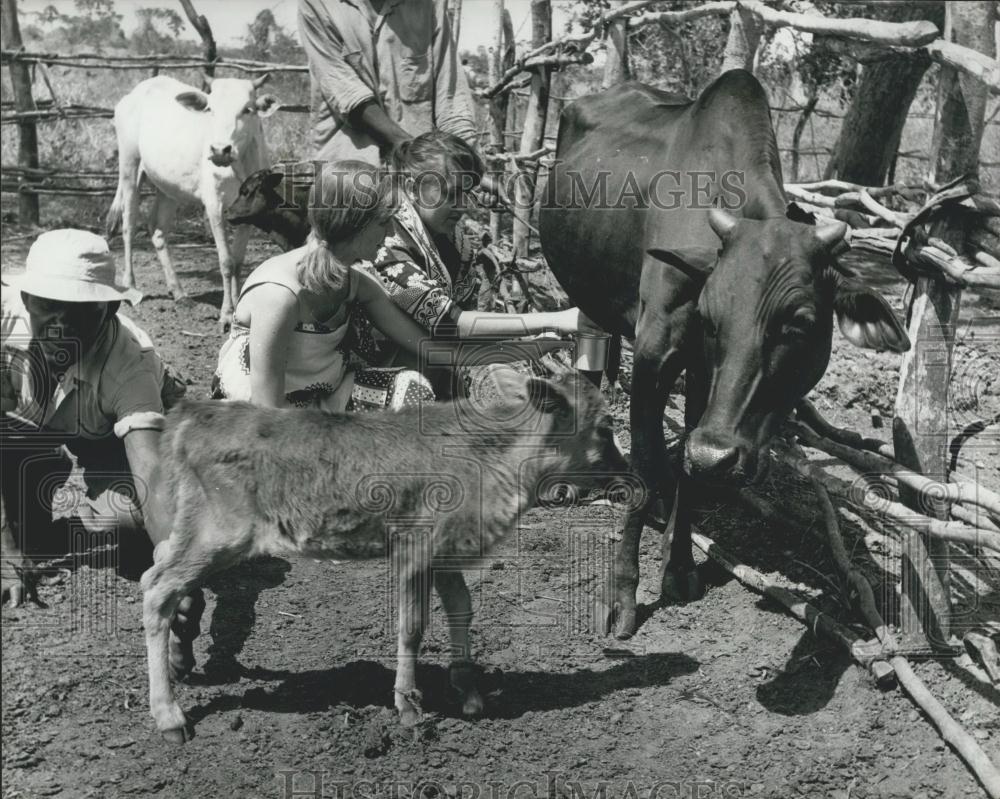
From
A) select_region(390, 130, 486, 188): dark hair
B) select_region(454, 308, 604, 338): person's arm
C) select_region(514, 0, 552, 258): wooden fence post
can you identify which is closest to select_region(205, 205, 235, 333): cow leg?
select_region(514, 0, 552, 258): wooden fence post

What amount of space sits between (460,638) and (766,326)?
1426 mm

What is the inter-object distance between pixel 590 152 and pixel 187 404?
3.02 metres

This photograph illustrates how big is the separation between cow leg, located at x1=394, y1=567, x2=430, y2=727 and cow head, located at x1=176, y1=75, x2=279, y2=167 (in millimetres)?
6206

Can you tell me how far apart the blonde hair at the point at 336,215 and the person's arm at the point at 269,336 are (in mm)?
110

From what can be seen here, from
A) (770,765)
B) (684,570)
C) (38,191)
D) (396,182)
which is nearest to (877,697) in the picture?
(770,765)

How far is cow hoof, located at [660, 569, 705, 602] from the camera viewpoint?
455 centimetres

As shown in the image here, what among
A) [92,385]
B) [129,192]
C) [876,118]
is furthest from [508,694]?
[129,192]

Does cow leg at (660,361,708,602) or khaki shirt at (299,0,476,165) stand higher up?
khaki shirt at (299,0,476,165)

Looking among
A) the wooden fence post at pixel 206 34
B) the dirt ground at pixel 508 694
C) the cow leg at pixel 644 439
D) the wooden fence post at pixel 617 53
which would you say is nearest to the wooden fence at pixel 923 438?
the dirt ground at pixel 508 694

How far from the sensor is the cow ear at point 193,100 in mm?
9336

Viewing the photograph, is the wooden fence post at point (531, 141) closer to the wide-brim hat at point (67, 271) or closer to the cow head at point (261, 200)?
the cow head at point (261, 200)

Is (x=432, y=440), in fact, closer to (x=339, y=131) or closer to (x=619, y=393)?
(x=339, y=131)

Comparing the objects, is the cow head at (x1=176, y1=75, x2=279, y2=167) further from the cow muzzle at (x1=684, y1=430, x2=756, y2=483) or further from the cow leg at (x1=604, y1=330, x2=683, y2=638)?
the cow muzzle at (x1=684, y1=430, x2=756, y2=483)

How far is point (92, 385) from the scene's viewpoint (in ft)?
13.2
